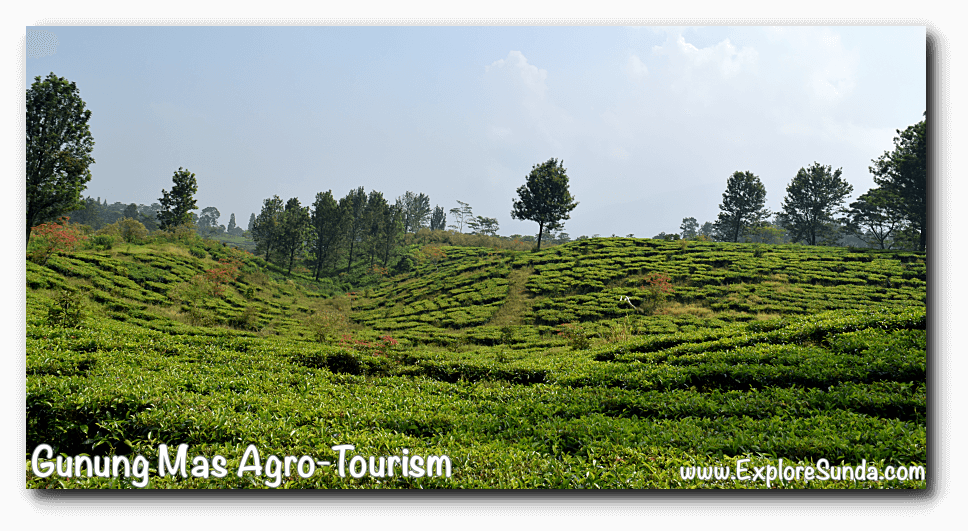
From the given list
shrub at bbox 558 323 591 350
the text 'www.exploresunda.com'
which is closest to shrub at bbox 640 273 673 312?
shrub at bbox 558 323 591 350

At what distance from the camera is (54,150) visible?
21.5m

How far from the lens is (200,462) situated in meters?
4.88

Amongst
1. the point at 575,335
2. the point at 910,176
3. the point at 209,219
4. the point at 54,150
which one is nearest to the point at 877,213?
the point at 910,176

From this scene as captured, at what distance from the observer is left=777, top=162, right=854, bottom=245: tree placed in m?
55.8

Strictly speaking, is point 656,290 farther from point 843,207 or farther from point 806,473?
point 843,207

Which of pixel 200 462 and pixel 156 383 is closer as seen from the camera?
pixel 200 462

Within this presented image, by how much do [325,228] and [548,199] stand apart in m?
30.8

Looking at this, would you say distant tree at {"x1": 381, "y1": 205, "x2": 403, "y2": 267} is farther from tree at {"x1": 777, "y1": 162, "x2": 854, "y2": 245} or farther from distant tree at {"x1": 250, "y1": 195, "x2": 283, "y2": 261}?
tree at {"x1": 777, "y1": 162, "x2": 854, "y2": 245}

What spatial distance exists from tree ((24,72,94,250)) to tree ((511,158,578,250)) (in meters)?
40.3
